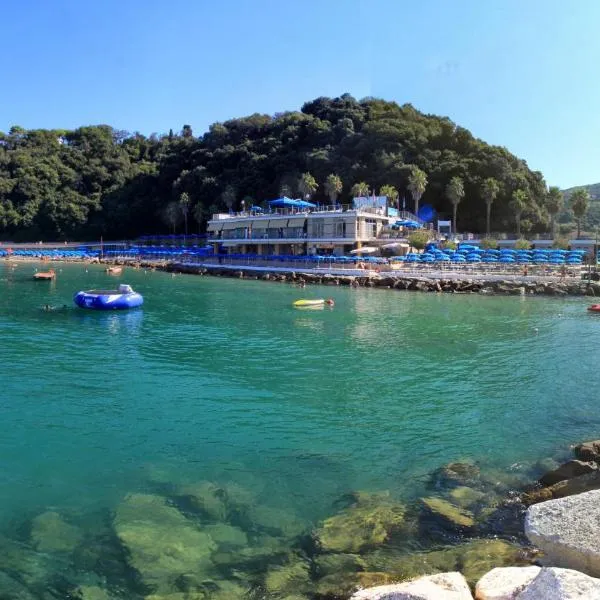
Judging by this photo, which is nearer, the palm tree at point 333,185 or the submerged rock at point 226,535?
the submerged rock at point 226,535

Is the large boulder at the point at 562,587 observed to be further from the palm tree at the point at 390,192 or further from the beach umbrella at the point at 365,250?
the palm tree at the point at 390,192

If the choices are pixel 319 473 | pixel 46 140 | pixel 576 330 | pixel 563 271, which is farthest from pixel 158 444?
pixel 46 140

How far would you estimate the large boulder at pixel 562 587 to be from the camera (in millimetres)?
5750

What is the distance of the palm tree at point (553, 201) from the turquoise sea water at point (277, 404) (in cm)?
6972

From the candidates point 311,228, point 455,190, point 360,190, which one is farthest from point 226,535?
point 360,190

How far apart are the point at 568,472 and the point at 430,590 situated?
6.99 metres

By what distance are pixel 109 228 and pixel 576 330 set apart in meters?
125

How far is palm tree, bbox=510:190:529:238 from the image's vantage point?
89.9 meters

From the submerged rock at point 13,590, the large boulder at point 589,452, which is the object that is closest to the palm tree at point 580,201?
the large boulder at point 589,452

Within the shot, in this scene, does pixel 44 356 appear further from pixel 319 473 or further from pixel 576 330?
pixel 576 330

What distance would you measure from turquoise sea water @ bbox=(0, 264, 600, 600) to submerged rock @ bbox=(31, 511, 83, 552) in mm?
274

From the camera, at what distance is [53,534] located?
1012cm

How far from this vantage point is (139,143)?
160 m

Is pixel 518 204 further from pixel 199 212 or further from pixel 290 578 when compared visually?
pixel 290 578
